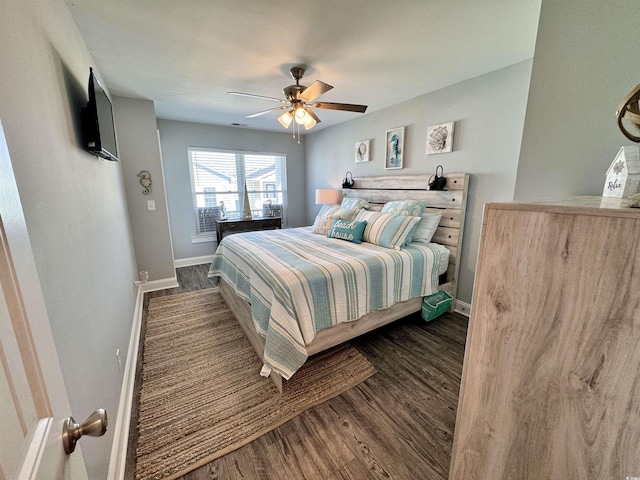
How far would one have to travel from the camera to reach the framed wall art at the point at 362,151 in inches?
149

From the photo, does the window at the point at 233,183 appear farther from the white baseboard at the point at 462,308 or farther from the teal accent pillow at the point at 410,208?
the white baseboard at the point at 462,308

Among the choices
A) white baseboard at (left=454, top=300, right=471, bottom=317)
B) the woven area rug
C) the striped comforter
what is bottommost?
the woven area rug

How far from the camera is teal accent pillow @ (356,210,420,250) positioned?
256cm

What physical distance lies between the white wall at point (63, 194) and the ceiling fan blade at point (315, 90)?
1.50 metres

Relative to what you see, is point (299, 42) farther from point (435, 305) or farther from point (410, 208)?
point (435, 305)

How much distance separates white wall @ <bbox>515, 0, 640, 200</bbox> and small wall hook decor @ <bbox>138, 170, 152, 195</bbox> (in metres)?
3.83

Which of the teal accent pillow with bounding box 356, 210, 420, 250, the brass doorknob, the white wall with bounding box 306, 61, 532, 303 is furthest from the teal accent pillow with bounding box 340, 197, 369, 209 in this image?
the brass doorknob

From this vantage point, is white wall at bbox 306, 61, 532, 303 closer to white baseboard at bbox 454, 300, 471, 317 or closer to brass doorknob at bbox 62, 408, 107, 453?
white baseboard at bbox 454, 300, 471, 317

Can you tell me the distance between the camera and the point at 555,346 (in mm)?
700

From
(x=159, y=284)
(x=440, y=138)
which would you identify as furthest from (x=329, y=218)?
(x=159, y=284)

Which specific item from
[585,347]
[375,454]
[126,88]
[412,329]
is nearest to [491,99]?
[412,329]

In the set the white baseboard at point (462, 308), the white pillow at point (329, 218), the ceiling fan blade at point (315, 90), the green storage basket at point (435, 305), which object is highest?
the ceiling fan blade at point (315, 90)

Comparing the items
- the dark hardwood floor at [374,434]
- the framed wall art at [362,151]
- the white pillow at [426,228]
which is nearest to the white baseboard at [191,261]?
the dark hardwood floor at [374,434]

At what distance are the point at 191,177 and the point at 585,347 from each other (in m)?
4.97
